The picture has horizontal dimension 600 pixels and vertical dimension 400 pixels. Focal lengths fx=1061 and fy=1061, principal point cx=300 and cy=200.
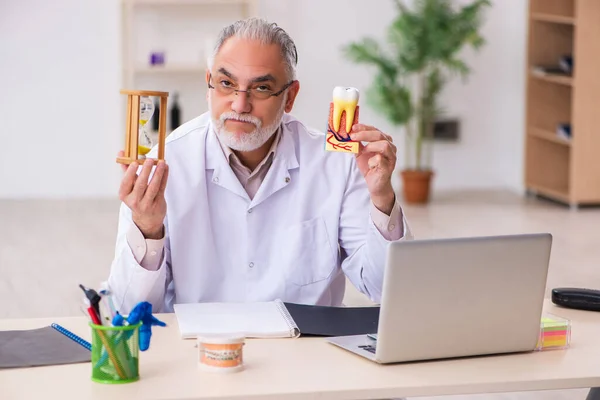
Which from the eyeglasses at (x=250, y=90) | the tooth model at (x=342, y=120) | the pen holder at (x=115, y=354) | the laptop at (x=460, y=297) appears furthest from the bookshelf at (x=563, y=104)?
the pen holder at (x=115, y=354)

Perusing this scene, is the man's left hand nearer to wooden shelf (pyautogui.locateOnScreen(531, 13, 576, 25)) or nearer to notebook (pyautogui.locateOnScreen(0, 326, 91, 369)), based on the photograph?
notebook (pyautogui.locateOnScreen(0, 326, 91, 369))

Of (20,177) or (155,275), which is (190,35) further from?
(155,275)

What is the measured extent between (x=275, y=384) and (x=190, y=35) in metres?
5.63

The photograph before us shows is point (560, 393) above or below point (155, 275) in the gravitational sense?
below

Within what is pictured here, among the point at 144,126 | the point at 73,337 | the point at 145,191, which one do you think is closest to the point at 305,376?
the point at 73,337

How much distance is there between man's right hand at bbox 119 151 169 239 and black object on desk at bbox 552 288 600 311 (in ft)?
2.77

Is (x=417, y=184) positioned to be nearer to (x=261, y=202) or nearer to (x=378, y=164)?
(x=261, y=202)

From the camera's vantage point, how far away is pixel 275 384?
167cm

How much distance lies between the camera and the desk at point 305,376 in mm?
1639

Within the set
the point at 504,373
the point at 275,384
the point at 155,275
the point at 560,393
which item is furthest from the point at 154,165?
the point at 560,393

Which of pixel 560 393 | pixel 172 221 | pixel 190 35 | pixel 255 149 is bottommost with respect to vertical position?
pixel 560 393

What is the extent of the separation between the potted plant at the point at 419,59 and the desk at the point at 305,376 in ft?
16.4

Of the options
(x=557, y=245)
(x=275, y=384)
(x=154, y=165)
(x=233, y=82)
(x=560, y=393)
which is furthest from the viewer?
(x=557, y=245)

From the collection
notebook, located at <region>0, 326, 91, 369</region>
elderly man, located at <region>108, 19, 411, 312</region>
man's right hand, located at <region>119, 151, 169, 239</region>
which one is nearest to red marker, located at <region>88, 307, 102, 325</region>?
notebook, located at <region>0, 326, 91, 369</region>
